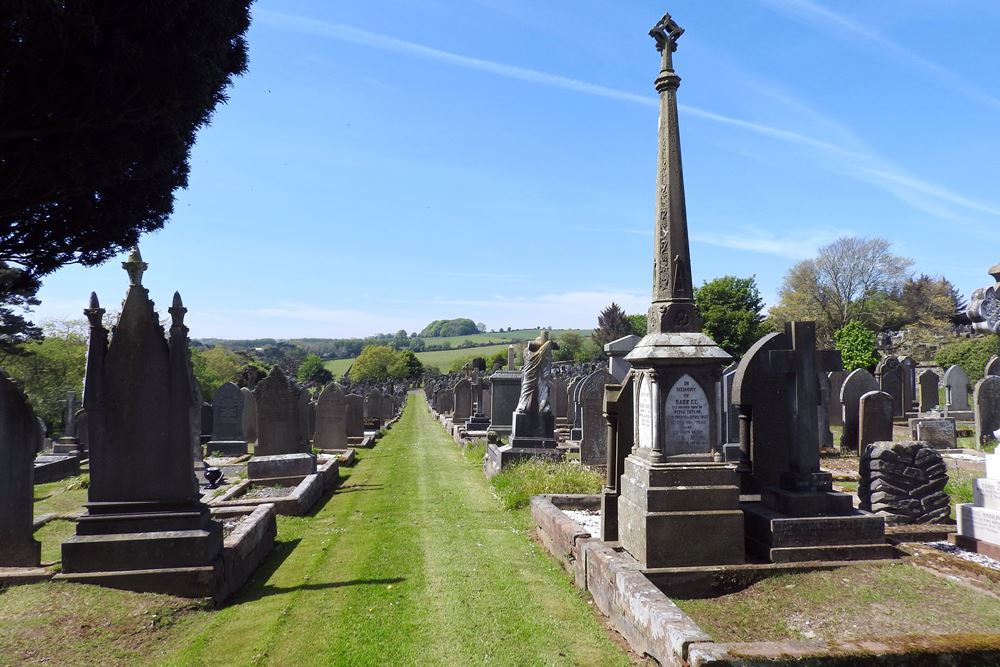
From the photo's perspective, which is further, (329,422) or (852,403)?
(852,403)

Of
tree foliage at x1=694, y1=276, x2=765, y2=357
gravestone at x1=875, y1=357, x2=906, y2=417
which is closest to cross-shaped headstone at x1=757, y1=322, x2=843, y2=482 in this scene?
gravestone at x1=875, y1=357, x2=906, y2=417

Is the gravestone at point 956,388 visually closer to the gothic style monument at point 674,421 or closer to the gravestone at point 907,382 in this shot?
the gravestone at point 907,382

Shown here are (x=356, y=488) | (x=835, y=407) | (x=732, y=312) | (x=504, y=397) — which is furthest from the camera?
(x=732, y=312)

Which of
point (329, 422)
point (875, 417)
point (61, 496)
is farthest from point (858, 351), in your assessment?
point (61, 496)

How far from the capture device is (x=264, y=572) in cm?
718

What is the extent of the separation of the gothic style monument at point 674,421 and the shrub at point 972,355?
101 ft

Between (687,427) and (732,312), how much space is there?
50.7 metres

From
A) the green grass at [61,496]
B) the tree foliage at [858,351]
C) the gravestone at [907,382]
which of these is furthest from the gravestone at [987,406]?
the green grass at [61,496]

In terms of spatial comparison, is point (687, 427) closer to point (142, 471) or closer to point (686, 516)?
point (686, 516)

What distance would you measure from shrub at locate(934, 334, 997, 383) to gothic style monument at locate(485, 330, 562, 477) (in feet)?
84.4

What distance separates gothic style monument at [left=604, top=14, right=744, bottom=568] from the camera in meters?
5.99

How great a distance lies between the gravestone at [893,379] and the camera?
24.3 meters

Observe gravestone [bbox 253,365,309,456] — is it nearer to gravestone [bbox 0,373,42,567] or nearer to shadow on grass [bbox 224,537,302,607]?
shadow on grass [bbox 224,537,302,607]

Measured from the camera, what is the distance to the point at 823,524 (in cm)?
627
